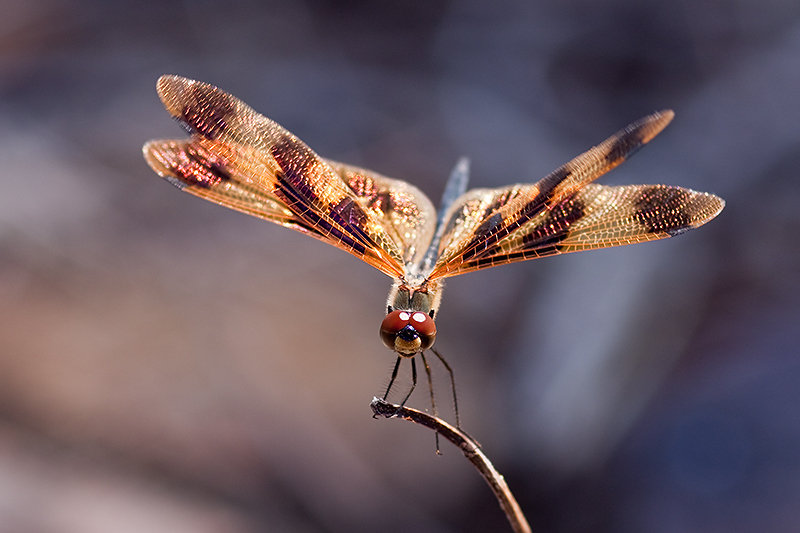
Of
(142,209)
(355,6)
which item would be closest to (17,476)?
(142,209)

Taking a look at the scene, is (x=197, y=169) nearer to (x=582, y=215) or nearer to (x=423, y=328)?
(x=423, y=328)

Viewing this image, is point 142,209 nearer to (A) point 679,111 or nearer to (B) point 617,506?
(B) point 617,506

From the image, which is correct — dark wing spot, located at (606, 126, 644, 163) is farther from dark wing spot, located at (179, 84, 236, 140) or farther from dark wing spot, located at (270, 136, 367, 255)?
dark wing spot, located at (179, 84, 236, 140)

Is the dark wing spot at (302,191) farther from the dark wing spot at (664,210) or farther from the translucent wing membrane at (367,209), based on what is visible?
the dark wing spot at (664,210)

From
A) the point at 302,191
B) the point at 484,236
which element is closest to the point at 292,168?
the point at 302,191

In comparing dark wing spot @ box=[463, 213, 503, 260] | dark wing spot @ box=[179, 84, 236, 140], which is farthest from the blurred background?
dark wing spot @ box=[179, 84, 236, 140]

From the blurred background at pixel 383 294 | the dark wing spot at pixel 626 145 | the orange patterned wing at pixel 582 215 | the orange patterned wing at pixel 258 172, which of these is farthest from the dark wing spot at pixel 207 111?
the blurred background at pixel 383 294
